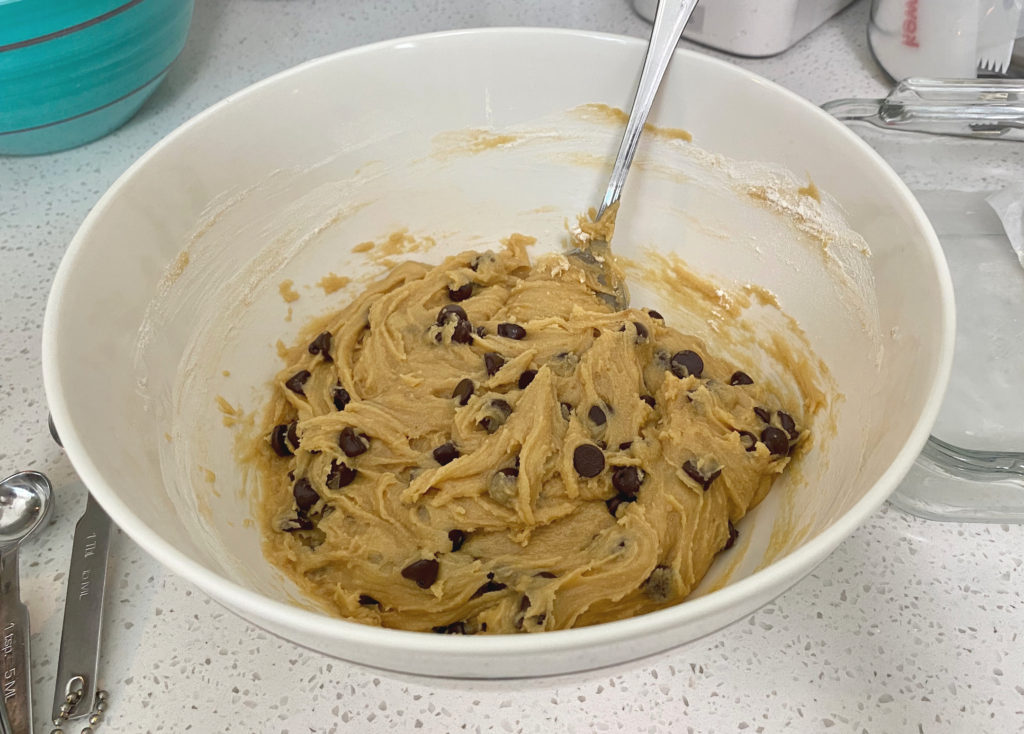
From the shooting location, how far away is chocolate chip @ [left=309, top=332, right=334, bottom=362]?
2072mm

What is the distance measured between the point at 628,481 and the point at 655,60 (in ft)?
3.57

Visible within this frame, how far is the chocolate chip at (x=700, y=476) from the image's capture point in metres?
1.71

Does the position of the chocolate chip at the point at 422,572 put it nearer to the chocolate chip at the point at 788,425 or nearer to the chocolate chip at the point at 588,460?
the chocolate chip at the point at 588,460

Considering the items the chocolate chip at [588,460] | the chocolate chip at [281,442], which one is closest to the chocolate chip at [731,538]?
the chocolate chip at [588,460]

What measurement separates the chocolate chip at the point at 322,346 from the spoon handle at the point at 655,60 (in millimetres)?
978

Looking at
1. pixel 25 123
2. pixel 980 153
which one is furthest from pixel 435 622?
pixel 980 153

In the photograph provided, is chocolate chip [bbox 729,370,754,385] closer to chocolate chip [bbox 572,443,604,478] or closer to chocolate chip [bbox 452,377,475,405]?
chocolate chip [bbox 572,443,604,478]

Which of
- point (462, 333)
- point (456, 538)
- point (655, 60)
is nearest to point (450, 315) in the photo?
point (462, 333)

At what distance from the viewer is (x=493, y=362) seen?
2020 mm

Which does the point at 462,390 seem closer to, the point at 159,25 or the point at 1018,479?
the point at 1018,479

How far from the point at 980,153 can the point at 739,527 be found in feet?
5.64

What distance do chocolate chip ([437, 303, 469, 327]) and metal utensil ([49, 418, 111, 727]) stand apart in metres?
0.99

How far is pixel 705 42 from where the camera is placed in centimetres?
288

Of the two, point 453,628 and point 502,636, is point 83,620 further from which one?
point 502,636
